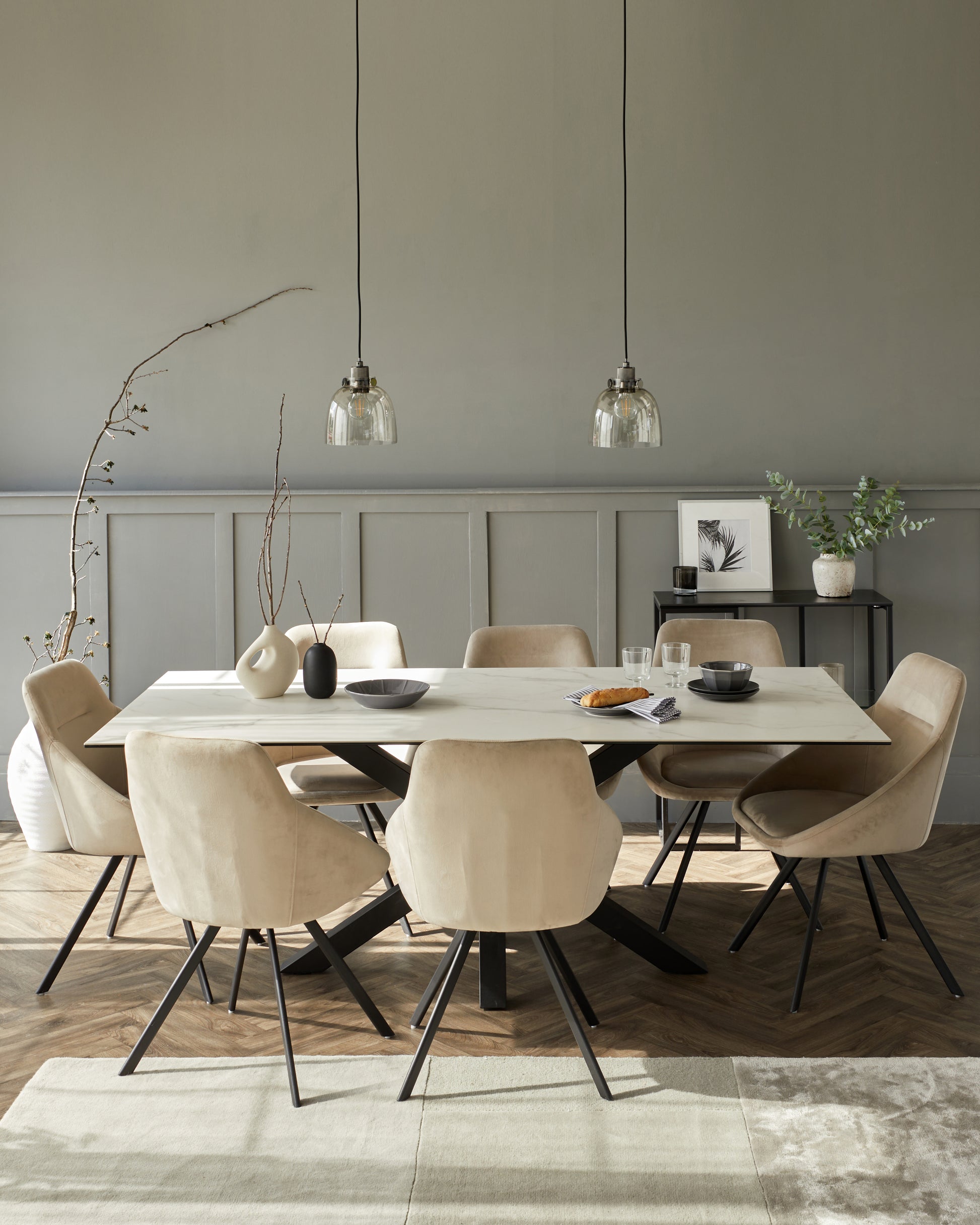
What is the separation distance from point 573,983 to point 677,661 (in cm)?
101

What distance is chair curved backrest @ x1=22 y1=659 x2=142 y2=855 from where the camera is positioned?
3096 millimetres

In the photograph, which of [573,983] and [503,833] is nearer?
[503,833]

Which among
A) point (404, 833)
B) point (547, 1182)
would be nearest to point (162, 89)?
point (404, 833)

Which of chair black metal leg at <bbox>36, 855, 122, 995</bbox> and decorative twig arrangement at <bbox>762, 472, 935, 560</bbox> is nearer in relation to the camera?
chair black metal leg at <bbox>36, 855, 122, 995</bbox>

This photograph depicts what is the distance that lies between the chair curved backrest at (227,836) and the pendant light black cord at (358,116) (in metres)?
2.78

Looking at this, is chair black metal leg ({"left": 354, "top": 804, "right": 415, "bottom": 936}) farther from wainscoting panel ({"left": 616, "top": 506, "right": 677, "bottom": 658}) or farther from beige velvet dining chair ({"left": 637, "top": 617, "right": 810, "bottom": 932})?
wainscoting panel ({"left": 616, "top": 506, "right": 677, "bottom": 658})

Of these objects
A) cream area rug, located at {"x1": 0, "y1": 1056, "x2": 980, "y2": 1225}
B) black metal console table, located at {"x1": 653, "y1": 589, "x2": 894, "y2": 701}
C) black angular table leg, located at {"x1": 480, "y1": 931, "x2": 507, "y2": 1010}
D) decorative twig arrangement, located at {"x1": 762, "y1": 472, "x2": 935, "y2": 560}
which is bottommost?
cream area rug, located at {"x1": 0, "y1": 1056, "x2": 980, "y2": 1225}

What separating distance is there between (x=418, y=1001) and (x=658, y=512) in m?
2.59

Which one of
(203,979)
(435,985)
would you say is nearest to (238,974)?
(203,979)

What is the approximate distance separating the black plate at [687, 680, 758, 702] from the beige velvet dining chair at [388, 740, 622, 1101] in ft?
2.44

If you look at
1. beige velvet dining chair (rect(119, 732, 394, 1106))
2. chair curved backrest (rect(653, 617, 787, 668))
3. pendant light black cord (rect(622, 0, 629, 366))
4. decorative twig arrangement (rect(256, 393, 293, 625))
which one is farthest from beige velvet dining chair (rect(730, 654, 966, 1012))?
decorative twig arrangement (rect(256, 393, 293, 625))

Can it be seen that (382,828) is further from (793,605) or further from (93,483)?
(93,483)

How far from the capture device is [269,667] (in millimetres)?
3303

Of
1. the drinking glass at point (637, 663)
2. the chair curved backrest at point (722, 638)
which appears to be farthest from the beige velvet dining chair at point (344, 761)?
the chair curved backrest at point (722, 638)
